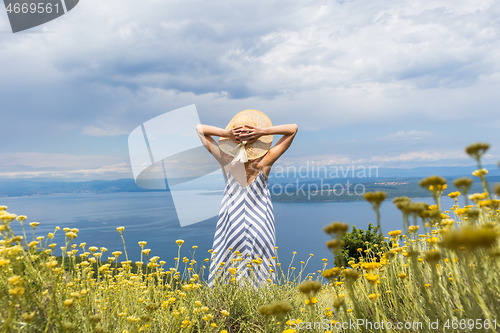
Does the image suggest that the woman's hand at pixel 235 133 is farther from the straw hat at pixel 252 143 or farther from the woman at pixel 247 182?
the straw hat at pixel 252 143

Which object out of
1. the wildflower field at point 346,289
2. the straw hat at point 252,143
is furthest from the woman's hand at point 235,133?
the wildflower field at point 346,289

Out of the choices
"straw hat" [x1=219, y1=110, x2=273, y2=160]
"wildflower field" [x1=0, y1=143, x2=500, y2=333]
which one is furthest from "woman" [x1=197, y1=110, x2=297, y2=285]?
"wildflower field" [x1=0, y1=143, x2=500, y2=333]

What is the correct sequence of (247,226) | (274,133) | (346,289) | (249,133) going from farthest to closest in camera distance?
1. (274,133)
2. (249,133)
3. (247,226)
4. (346,289)

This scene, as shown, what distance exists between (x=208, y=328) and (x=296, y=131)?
11.0ft

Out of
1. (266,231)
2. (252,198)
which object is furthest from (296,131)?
(266,231)

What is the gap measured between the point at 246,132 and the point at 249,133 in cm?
5

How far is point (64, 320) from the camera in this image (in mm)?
2117

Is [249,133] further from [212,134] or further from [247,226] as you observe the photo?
[247,226]

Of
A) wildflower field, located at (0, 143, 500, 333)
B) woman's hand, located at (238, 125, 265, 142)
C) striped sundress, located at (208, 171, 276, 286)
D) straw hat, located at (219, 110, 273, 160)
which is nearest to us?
wildflower field, located at (0, 143, 500, 333)

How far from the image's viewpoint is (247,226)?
476cm

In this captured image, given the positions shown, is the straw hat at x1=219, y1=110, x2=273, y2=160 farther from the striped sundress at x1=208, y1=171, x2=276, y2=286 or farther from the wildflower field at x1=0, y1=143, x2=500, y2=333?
the wildflower field at x1=0, y1=143, x2=500, y2=333

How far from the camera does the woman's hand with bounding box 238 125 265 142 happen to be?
4988mm

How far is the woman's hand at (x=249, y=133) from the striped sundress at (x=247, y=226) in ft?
1.96

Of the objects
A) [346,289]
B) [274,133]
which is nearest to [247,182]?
[274,133]
